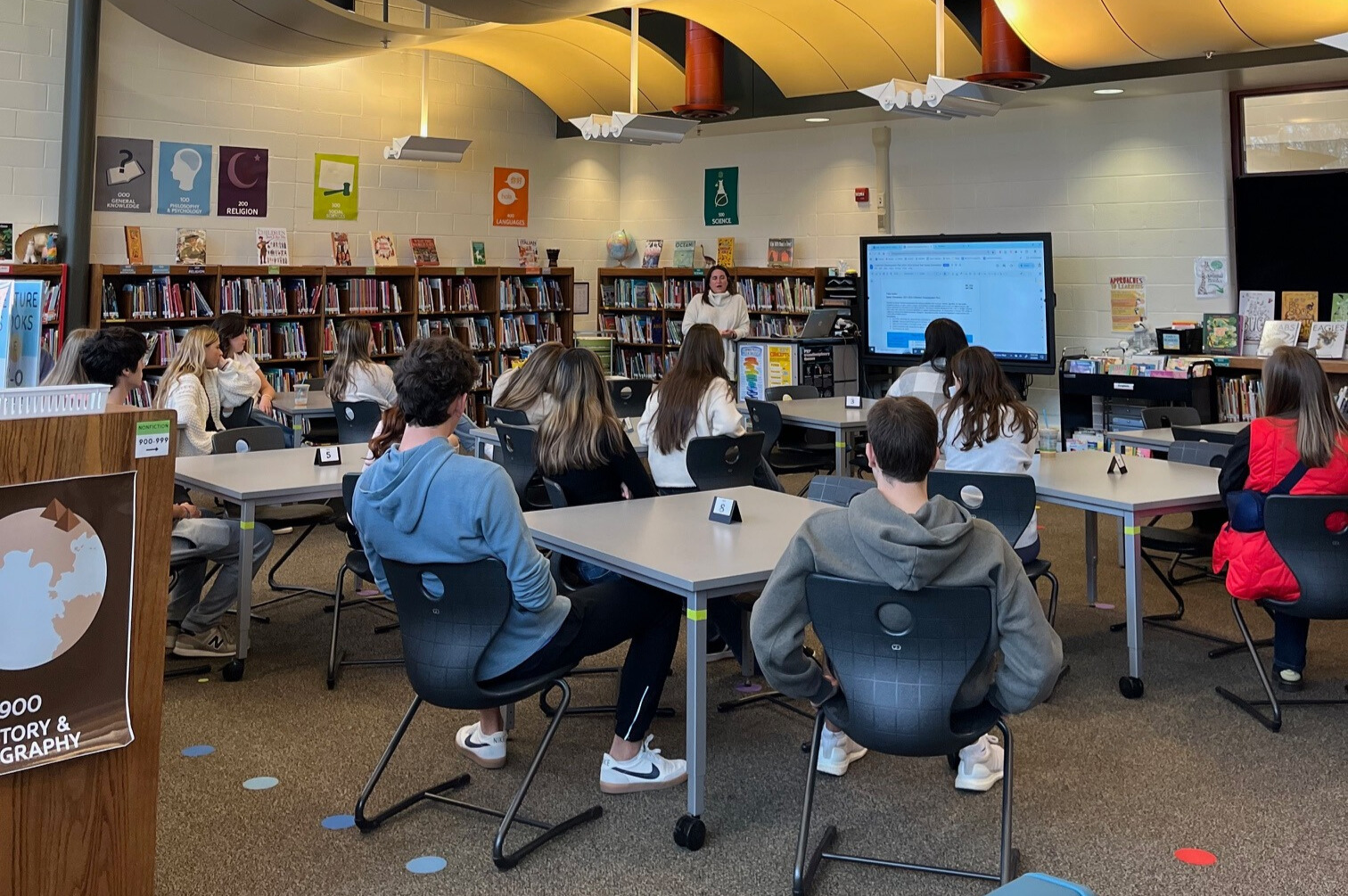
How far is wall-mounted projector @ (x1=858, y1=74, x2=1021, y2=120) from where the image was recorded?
22.7ft

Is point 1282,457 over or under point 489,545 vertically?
over

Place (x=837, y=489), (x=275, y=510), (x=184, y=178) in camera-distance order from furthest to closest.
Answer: (x=184, y=178), (x=275, y=510), (x=837, y=489)

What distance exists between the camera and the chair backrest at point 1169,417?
628 centimetres

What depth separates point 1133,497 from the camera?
4090mm

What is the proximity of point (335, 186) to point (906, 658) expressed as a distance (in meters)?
9.47

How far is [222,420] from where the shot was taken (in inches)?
274

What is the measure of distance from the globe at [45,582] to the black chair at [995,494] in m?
2.67

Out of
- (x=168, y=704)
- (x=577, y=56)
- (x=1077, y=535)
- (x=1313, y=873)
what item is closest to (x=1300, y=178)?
(x=1077, y=535)

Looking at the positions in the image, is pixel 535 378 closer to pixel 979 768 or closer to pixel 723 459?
pixel 723 459

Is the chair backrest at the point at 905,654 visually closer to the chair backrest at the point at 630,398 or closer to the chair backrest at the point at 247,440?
the chair backrest at the point at 247,440

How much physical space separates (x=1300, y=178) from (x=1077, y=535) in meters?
3.39

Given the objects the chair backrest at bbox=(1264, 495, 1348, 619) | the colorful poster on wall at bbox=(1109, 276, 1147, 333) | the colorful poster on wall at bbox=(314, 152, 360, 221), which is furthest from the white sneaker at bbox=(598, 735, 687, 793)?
the colorful poster on wall at bbox=(314, 152, 360, 221)

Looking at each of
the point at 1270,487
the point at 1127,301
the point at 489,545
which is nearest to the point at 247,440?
the point at 489,545

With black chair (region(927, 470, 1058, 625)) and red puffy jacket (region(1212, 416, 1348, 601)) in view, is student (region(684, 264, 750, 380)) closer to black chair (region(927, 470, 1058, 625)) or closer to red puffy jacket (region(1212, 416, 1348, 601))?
black chair (region(927, 470, 1058, 625))
